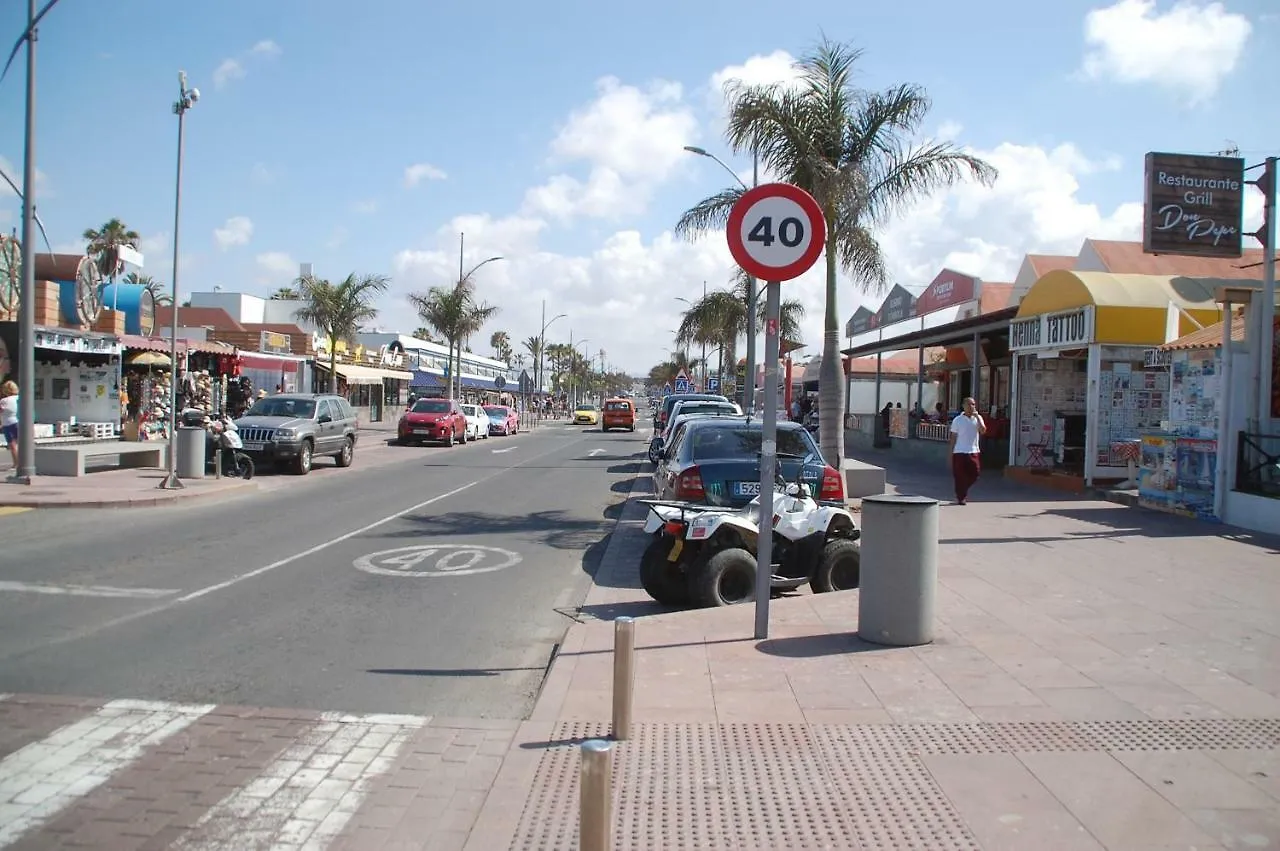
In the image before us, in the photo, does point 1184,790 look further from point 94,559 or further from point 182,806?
point 94,559

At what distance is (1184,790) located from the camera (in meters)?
4.21

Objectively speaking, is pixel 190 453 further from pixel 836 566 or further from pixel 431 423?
pixel 431 423

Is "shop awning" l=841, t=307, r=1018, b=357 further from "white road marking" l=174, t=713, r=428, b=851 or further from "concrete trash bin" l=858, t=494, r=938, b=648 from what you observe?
"white road marking" l=174, t=713, r=428, b=851

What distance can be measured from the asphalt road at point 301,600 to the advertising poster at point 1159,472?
8.47 meters

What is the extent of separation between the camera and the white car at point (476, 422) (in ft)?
122

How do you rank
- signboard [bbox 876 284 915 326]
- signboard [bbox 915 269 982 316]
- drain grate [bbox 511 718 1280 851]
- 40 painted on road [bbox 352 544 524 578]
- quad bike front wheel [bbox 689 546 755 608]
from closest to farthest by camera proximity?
drain grate [bbox 511 718 1280 851], quad bike front wheel [bbox 689 546 755 608], 40 painted on road [bbox 352 544 524 578], signboard [bbox 915 269 982 316], signboard [bbox 876 284 915 326]

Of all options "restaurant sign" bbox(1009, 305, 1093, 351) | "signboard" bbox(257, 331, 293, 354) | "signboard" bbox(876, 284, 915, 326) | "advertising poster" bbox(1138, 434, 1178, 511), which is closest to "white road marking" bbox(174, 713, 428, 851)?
"advertising poster" bbox(1138, 434, 1178, 511)

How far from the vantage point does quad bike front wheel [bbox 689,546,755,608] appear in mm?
8055

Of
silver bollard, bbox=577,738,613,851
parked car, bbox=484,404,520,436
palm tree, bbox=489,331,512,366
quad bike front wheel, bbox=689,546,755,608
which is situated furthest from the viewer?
palm tree, bbox=489,331,512,366

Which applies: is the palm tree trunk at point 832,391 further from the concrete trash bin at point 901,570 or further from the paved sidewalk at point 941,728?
the concrete trash bin at point 901,570

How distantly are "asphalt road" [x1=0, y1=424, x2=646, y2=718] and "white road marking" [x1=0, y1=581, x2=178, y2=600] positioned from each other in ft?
0.09

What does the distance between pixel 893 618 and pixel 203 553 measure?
775 centimetres

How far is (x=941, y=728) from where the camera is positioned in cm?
503

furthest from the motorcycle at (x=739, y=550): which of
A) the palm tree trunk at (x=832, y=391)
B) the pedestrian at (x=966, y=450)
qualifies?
the pedestrian at (x=966, y=450)
